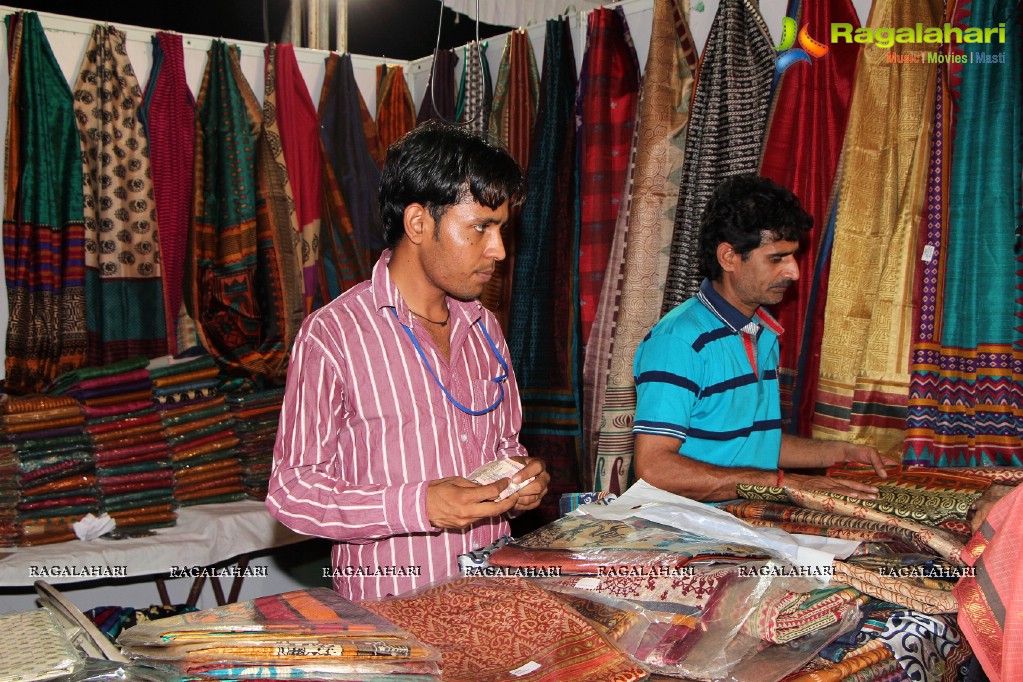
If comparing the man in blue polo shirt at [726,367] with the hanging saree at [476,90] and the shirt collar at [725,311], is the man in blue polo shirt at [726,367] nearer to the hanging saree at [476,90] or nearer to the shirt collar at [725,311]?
the shirt collar at [725,311]

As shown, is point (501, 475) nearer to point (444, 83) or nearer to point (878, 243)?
point (878, 243)

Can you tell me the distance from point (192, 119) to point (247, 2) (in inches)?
52.3

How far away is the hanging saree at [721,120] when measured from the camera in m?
3.07

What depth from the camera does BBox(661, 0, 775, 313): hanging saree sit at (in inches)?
121

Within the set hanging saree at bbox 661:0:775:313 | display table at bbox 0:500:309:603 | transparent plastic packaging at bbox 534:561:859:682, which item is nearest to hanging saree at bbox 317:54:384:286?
display table at bbox 0:500:309:603

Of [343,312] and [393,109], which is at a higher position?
[393,109]

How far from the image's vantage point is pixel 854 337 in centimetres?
280

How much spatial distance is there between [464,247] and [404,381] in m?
0.32

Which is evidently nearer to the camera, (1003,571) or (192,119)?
(1003,571)

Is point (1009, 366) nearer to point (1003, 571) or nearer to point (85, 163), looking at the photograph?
point (1003, 571)

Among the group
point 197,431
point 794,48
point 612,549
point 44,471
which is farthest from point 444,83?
point 612,549

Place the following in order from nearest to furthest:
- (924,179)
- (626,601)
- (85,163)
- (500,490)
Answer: (626,601), (500,490), (924,179), (85,163)

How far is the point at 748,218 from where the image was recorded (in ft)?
8.43

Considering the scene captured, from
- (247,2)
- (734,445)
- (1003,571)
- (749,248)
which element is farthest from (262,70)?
(1003,571)
